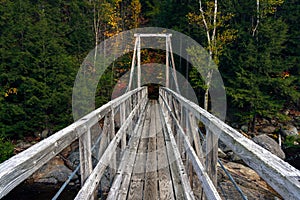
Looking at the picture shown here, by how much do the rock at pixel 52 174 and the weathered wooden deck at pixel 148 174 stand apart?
3835 millimetres

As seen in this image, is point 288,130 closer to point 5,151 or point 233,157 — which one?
point 233,157

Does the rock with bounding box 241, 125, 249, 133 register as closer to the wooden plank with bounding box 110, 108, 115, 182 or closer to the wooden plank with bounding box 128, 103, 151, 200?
the wooden plank with bounding box 128, 103, 151, 200

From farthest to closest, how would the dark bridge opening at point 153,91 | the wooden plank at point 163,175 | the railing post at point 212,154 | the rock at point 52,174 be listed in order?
the dark bridge opening at point 153,91 → the rock at point 52,174 → the wooden plank at point 163,175 → the railing post at point 212,154

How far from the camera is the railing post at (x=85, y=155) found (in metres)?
1.62

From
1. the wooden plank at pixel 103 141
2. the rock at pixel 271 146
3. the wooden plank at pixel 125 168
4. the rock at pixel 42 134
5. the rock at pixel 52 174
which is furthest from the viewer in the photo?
the rock at pixel 42 134

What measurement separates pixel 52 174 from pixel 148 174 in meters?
5.32

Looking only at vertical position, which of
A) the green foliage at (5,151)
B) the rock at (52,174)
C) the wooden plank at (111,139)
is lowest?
the rock at (52,174)

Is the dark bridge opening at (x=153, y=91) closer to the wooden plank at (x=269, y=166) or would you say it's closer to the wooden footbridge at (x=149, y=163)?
the wooden footbridge at (x=149, y=163)

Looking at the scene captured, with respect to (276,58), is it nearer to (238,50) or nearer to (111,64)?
(238,50)

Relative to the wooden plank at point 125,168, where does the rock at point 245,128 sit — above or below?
below

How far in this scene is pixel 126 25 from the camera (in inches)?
859

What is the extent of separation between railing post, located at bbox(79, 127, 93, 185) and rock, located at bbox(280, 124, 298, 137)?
460 inches

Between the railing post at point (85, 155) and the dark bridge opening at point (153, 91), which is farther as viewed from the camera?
the dark bridge opening at point (153, 91)

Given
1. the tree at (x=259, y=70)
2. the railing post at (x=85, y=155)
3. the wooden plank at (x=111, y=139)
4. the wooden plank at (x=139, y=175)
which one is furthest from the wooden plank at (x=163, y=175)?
the tree at (x=259, y=70)
